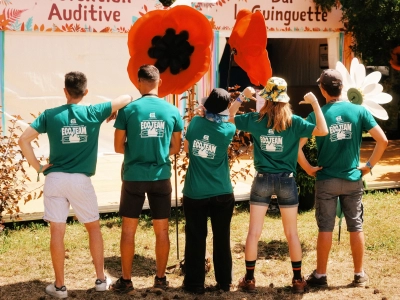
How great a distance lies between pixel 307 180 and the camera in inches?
288

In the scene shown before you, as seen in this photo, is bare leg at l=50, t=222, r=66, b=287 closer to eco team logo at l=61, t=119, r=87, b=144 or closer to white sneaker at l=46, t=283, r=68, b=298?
white sneaker at l=46, t=283, r=68, b=298

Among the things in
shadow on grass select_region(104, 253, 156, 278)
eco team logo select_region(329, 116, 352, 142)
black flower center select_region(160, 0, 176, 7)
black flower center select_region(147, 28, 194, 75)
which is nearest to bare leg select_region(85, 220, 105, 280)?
shadow on grass select_region(104, 253, 156, 278)

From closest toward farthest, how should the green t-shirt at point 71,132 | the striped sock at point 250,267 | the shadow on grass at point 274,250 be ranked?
the green t-shirt at point 71,132 < the striped sock at point 250,267 < the shadow on grass at point 274,250

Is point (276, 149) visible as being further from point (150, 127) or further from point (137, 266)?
point (137, 266)

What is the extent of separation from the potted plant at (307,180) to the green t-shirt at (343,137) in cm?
226

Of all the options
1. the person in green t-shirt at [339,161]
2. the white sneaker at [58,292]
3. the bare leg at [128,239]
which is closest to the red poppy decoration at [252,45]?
the person in green t-shirt at [339,161]

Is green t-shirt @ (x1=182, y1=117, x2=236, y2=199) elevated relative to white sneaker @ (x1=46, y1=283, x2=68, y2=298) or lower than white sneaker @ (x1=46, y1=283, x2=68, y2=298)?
elevated

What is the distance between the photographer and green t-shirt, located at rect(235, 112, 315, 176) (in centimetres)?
468

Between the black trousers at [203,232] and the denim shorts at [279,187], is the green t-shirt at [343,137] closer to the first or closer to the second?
the denim shorts at [279,187]

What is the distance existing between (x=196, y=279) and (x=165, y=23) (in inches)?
80.2

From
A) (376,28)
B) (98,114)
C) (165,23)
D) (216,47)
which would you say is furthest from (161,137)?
(376,28)

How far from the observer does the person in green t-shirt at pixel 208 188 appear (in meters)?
4.65

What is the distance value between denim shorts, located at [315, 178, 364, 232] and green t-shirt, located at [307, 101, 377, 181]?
0.06 meters

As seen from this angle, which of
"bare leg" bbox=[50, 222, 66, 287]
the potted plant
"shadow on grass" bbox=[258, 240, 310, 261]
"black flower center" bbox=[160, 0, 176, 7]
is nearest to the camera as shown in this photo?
"bare leg" bbox=[50, 222, 66, 287]
